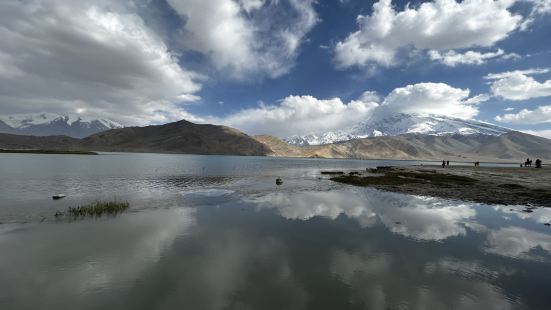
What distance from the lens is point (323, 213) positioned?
1102 inches

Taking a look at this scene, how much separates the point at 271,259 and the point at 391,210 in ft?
63.3

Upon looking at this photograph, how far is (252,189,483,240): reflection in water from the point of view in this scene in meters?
22.9

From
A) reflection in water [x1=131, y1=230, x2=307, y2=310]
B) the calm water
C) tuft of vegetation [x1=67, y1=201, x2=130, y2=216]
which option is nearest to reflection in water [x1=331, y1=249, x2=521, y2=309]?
the calm water

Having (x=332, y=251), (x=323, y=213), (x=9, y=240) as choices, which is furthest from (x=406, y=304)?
(x=9, y=240)

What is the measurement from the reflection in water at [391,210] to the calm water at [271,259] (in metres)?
0.26

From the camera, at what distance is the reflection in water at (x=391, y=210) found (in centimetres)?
2286

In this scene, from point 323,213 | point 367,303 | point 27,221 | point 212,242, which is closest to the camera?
point 367,303

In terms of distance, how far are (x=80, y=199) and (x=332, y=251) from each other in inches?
1168

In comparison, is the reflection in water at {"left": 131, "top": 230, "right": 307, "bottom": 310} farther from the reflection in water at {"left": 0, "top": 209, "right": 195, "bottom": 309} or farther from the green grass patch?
the green grass patch

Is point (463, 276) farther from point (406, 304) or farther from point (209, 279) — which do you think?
point (209, 279)

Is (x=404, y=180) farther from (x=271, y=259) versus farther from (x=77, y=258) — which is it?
(x=77, y=258)

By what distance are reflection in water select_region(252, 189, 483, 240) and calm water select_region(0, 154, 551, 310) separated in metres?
0.26

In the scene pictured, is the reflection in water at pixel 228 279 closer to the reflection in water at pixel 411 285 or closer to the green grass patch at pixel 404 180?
the reflection in water at pixel 411 285

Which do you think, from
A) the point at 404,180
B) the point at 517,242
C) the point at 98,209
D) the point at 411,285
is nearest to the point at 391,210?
the point at 517,242
